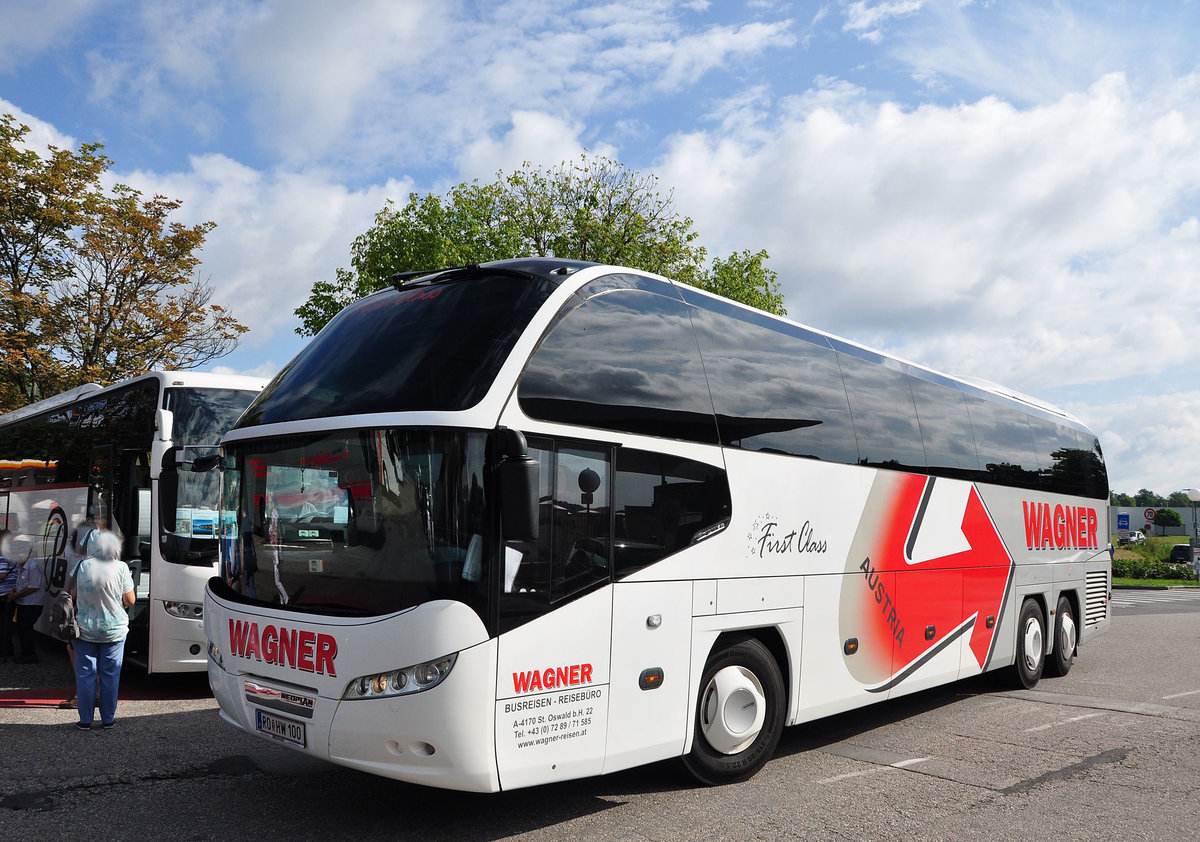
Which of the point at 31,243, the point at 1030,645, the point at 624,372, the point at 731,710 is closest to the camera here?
the point at 624,372

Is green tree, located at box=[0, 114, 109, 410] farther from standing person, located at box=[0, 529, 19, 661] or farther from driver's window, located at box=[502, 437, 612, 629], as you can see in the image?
driver's window, located at box=[502, 437, 612, 629]

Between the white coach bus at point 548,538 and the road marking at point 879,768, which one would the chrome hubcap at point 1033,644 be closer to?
the white coach bus at point 548,538

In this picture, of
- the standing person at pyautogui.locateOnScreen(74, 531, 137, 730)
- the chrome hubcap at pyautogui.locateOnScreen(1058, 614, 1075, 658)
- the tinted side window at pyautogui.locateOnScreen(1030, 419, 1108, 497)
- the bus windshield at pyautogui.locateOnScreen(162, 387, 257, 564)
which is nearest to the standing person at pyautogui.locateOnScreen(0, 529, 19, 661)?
the bus windshield at pyautogui.locateOnScreen(162, 387, 257, 564)

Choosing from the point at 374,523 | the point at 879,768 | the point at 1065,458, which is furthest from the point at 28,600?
the point at 1065,458

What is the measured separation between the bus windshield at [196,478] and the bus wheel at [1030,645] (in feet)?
30.7

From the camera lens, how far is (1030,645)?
37.3 feet

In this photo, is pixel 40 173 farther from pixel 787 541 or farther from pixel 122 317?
pixel 787 541

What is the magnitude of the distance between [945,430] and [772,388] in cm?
341

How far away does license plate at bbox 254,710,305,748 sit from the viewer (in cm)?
521

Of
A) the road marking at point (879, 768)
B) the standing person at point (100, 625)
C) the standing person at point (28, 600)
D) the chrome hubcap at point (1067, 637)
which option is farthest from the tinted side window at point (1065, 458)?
the standing person at point (28, 600)

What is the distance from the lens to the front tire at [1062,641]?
12195mm

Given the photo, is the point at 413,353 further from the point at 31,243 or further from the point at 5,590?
the point at 31,243

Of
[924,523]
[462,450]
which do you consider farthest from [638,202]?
[462,450]

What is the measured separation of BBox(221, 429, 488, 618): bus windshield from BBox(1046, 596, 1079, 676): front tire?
33.1ft
